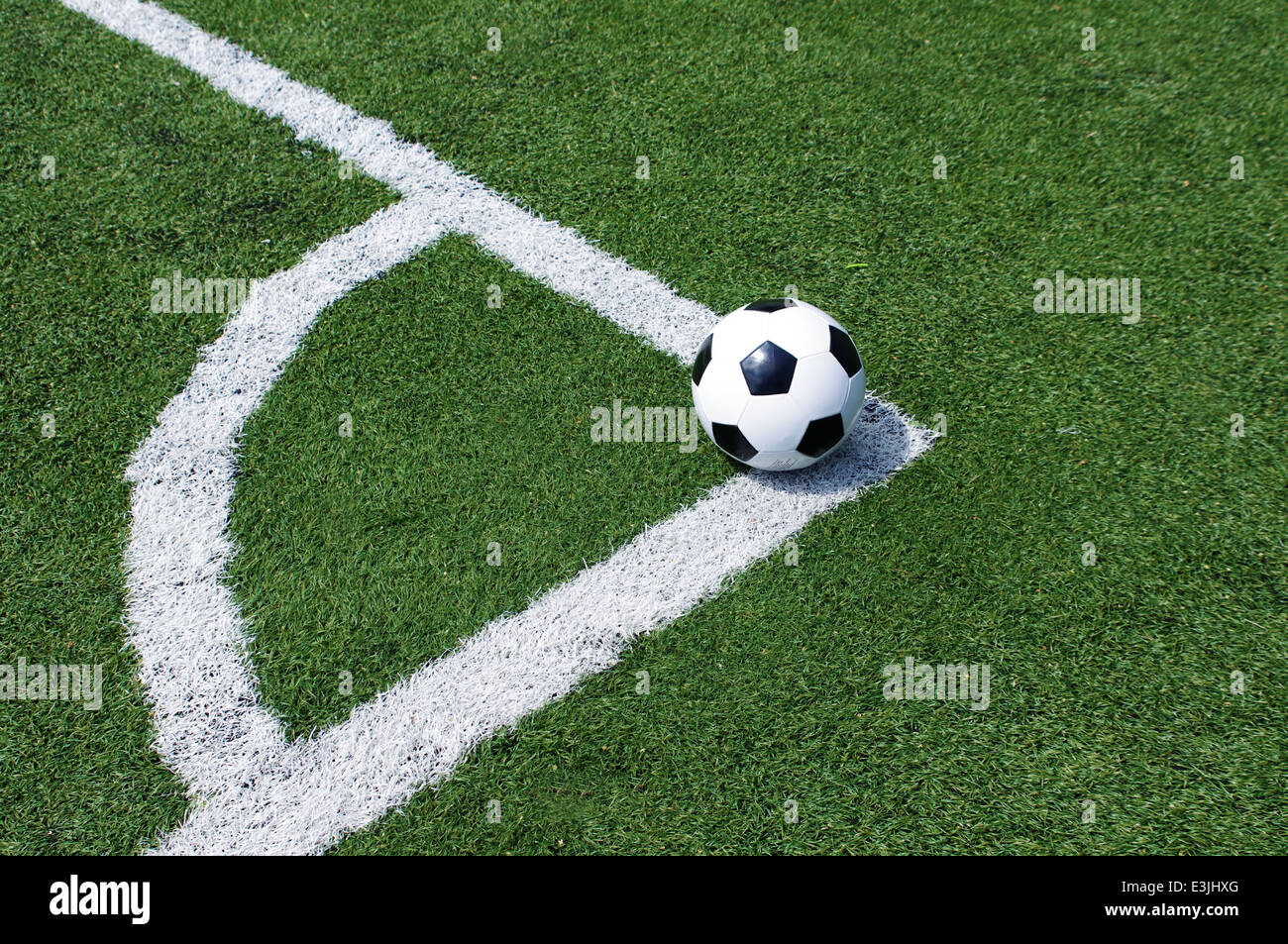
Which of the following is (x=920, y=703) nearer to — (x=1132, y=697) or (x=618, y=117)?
(x=1132, y=697)

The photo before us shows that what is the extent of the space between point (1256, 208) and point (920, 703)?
3458mm

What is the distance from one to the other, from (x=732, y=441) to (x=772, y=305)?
58cm

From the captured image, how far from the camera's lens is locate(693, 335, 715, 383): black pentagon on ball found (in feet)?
12.5

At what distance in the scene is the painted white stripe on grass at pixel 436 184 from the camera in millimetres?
4543

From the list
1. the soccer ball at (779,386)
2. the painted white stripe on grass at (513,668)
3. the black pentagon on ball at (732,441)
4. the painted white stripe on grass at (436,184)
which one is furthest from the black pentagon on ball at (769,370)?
the painted white stripe on grass at (436,184)

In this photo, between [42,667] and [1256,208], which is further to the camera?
[1256,208]

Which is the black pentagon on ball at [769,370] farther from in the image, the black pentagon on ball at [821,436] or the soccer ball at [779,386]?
the black pentagon on ball at [821,436]

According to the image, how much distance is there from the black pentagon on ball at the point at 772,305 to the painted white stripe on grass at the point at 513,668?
0.67m

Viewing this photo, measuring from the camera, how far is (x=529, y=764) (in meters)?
3.25

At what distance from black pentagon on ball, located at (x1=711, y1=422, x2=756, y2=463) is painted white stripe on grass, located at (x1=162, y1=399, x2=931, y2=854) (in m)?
0.20

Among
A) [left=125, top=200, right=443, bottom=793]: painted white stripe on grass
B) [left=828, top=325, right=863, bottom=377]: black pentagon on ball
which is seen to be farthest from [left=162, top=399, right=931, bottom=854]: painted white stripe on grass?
[left=828, top=325, right=863, bottom=377]: black pentagon on ball

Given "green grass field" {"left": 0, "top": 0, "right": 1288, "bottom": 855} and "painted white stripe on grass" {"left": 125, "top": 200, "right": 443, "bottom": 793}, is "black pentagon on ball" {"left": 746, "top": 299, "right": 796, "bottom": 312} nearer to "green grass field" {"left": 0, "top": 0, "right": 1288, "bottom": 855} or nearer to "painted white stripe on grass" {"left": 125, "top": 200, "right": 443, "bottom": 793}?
"green grass field" {"left": 0, "top": 0, "right": 1288, "bottom": 855}

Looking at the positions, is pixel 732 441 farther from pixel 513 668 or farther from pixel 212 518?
pixel 212 518
